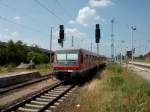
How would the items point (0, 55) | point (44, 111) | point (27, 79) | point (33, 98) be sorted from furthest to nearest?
point (0, 55) < point (27, 79) < point (33, 98) < point (44, 111)

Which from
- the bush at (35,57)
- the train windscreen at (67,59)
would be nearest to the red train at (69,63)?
the train windscreen at (67,59)

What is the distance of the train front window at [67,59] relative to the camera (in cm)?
2149

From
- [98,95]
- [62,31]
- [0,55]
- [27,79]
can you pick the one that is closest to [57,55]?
[27,79]

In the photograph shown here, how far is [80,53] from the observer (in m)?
21.5

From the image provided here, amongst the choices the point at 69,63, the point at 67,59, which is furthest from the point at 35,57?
the point at 69,63

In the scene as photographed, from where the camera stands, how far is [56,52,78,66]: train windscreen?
846 inches

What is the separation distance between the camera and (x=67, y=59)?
2180 centimetres

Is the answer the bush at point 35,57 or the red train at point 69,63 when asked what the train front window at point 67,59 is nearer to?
the red train at point 69,63

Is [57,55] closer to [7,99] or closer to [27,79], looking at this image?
[27,79]

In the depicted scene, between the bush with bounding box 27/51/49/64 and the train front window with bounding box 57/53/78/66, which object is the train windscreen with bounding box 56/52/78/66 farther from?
the bush with bounding box 27/51/49/64

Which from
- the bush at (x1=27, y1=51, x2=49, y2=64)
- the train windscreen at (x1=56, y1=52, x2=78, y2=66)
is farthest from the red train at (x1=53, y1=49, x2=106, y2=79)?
the bush at (x1=27, y1=51, x2=49, y2=64)

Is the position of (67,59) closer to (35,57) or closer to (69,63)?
(69,63)

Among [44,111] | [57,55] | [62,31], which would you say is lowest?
[44,111]

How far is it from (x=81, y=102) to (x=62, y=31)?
16539mm
